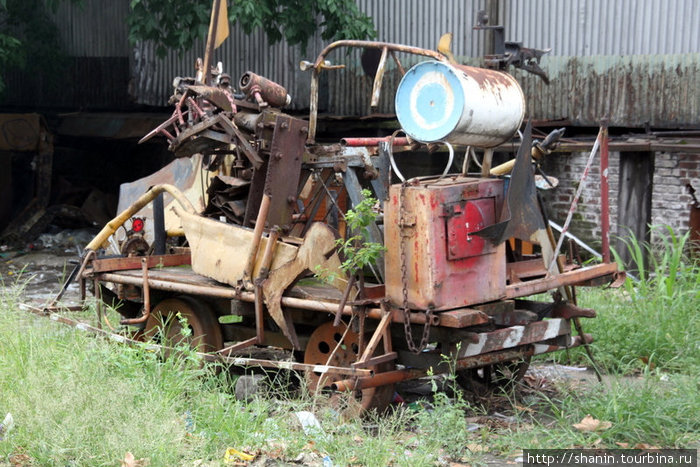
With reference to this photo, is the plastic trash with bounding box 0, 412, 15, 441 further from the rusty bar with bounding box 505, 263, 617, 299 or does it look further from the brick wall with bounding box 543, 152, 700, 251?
the brick wall with bounding box 543, 152, 700, 251

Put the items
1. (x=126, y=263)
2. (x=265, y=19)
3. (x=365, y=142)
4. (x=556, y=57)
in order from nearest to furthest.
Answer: (x=365, y=142), (x=126, y=263), (x=556, y=57), (x=265, y=19)

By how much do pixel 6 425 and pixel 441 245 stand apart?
9.11ft

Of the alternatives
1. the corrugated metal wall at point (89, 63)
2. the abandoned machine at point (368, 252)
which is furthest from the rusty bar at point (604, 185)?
the corrugated metal wall at point (89, 63)

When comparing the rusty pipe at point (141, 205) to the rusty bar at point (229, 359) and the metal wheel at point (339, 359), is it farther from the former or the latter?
the metal wheel at point (339, 359)

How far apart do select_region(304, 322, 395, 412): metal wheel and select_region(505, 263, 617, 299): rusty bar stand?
98 cm

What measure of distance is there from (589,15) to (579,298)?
3328 mm

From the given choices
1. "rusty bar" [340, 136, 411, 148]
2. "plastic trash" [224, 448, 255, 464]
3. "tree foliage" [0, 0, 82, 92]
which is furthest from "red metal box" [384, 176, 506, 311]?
"tree foliage" [0, 0, 82, 92]

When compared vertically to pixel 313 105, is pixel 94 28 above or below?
above

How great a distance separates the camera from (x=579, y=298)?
880 centimetres

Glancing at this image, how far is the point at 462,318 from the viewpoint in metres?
5.57

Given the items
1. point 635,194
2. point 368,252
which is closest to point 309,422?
→ point 368,252

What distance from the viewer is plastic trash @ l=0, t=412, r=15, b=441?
17.3ft

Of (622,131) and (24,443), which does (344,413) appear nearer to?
(24,443)

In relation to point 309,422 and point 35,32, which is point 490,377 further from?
point 35,32
